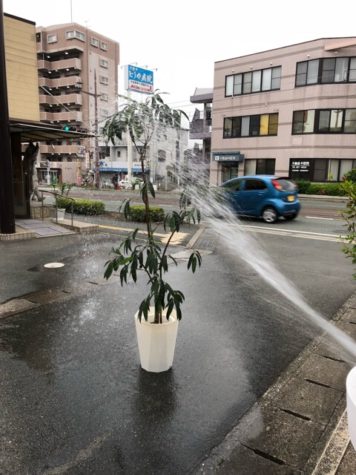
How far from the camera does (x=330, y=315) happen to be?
5.25 meters

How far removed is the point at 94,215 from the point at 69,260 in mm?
7357

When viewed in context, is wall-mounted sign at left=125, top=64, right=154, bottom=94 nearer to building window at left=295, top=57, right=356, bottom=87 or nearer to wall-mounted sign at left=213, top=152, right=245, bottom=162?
wall-mounted sign at left=213, top=152, right=245, bottom=162

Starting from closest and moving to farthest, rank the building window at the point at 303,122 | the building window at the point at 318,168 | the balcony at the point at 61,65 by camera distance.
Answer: the building window at the point at 318,168
the building window at the point at 303,122
the balcony at the point at 61,65

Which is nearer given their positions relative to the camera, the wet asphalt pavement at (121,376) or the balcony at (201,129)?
the wet asphalt pavement at (121,376)

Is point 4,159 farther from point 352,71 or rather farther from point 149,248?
point 352,71

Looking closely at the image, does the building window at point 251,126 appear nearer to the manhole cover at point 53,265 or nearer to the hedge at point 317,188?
the hedge at point 317,188

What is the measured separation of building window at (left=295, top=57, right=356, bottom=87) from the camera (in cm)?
2872

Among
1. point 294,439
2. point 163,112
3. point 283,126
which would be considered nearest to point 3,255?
point 163,112

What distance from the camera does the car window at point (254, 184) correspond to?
14.2 metres

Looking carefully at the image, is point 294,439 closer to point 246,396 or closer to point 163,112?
point 246,396

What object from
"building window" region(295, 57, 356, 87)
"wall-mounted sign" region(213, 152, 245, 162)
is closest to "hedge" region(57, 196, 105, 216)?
"wall-mounted sign" region(213, 152, 245, 162)

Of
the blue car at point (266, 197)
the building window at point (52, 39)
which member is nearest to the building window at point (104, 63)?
the building window at point (52, 39)

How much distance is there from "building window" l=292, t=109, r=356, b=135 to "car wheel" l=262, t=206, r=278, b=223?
1877 cm

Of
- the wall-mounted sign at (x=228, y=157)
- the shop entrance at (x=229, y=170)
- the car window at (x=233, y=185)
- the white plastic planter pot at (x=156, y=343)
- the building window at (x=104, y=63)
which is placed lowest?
the white plastic planter pot at (x=156, y=343)
